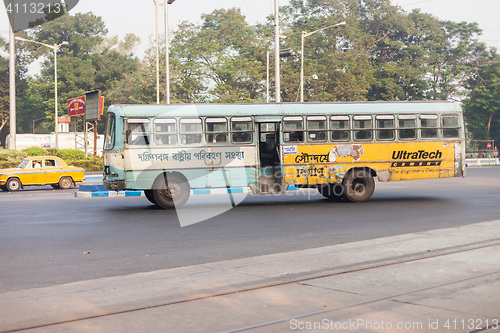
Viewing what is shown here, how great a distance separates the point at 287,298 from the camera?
6.55 meters

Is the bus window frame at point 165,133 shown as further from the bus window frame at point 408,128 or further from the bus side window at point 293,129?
the bus window frame at point 408,128

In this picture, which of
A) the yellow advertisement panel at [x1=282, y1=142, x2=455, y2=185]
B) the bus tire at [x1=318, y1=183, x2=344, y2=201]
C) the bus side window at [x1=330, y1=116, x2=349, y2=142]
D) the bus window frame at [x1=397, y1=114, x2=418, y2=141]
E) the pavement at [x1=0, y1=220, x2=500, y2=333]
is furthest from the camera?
the bus tire at [x1=318, y1=183, x2=344, y2=201]

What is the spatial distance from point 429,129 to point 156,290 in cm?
1469

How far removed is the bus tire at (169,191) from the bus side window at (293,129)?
11.7ft

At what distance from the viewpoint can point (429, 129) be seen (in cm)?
1950

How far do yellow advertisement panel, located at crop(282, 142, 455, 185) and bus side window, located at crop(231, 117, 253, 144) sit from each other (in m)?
1.23

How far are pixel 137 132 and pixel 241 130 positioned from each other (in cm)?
320

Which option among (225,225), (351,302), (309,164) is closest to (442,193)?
(309,164)

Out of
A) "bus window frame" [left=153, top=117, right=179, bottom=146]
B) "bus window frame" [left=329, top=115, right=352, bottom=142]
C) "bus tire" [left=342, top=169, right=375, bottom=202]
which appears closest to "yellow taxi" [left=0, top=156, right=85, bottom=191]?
"bus window frame" [left=153, top=117, right=179, bottom=146]

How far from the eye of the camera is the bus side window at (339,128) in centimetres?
1872

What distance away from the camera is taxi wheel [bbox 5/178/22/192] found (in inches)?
1017

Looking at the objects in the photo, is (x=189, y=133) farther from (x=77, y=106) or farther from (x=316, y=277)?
(x=77, y=106)

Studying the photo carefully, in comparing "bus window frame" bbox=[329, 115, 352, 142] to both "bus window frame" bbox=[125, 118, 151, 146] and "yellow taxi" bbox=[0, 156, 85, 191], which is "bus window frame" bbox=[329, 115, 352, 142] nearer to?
"bus window frame" bbox=[125, 118, 151, 146]

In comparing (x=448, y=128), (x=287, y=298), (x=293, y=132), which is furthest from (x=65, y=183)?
(x=287, y=298)
